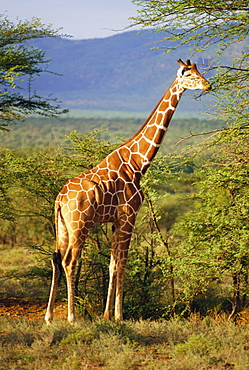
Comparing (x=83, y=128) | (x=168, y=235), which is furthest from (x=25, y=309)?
(x=83, y=128)

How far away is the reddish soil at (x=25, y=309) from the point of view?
12.9 meters

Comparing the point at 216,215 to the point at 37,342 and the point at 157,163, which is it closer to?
the point at 157,163

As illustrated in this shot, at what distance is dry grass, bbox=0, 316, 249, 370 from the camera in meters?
6.84

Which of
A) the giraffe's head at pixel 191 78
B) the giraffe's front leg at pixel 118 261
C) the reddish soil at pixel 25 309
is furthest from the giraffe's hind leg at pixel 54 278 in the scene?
the reddish soil at pixel 25 309

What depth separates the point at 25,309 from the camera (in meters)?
13.7

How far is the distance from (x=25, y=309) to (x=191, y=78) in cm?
802

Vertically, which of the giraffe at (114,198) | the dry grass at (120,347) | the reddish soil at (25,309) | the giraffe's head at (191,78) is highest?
the giraffe's head at (191,78)

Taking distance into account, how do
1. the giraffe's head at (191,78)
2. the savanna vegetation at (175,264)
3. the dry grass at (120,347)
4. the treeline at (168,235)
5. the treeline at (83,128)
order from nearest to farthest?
the dry grass at (120,347) < the savanna vegetation at (175,264) < the giraffe's head at (191,78) < the treeline at (168,235) < the treeline at (83,128)

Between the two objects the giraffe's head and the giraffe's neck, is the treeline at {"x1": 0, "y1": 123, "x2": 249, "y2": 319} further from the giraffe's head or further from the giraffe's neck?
the giraffe's head

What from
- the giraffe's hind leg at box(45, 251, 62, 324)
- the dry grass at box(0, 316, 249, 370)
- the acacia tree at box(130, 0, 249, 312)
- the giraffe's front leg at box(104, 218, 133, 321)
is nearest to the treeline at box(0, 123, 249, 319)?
the acacia tree at box(130, 0, 249, 312)

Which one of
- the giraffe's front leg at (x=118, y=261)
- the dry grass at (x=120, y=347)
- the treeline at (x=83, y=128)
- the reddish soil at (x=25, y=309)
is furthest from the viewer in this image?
the treeline at (x=83, y=128)

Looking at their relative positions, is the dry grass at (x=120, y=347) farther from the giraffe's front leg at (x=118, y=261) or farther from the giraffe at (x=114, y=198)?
the giraffe at (x=114, y=198)

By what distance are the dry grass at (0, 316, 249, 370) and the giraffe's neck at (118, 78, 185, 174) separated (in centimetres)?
287

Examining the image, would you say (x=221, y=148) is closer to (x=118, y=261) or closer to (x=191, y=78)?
(x=191, y=78)
